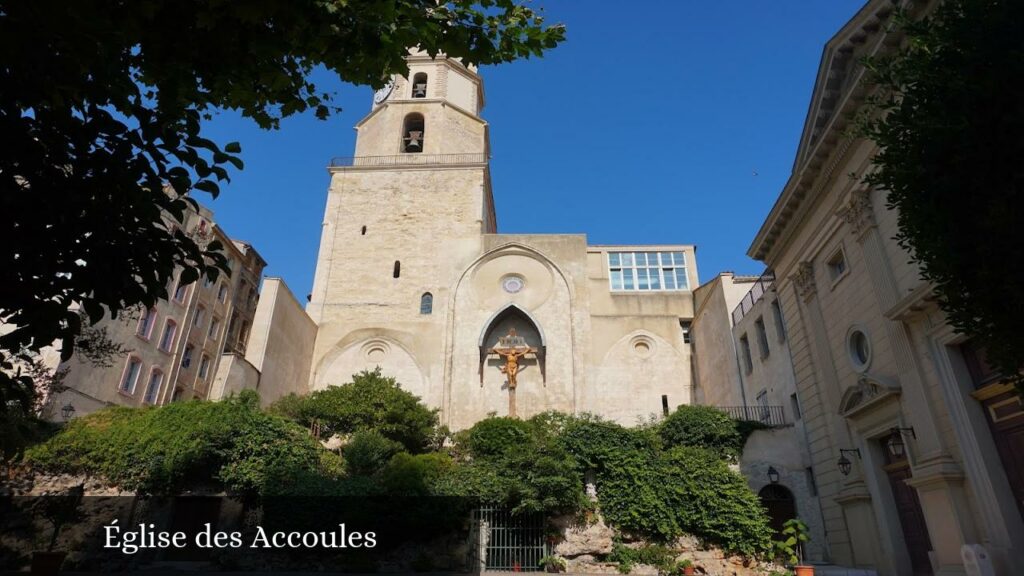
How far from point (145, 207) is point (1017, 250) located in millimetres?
7937

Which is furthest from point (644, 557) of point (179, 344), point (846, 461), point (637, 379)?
point (179, 344)

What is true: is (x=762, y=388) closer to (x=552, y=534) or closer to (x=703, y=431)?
(x=703, y=431)

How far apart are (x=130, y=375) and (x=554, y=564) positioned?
15721 millimetres

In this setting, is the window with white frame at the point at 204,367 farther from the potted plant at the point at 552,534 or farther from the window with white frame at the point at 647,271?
the window with white frame at the point at 647,271

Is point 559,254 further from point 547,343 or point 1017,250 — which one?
point 1017,250

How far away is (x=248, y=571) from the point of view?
44.5ft

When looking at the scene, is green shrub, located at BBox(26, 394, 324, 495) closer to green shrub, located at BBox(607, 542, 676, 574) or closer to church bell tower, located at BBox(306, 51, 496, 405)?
green shrub, located at BBox(607, 542, 676, 574)

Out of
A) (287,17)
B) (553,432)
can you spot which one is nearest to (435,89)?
(553,432)

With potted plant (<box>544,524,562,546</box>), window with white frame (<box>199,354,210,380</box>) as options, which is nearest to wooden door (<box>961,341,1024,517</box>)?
potted plant (<box>544,524,562,546</box>)

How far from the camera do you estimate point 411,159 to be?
31469mm

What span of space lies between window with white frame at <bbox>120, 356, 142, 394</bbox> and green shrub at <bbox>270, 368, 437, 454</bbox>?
455 centimetres

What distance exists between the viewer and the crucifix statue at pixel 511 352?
83.7 ft

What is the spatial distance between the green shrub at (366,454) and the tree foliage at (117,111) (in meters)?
13.3

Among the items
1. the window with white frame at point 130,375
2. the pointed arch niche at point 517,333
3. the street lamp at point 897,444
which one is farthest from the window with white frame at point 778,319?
the window with white frame at point 130,375
